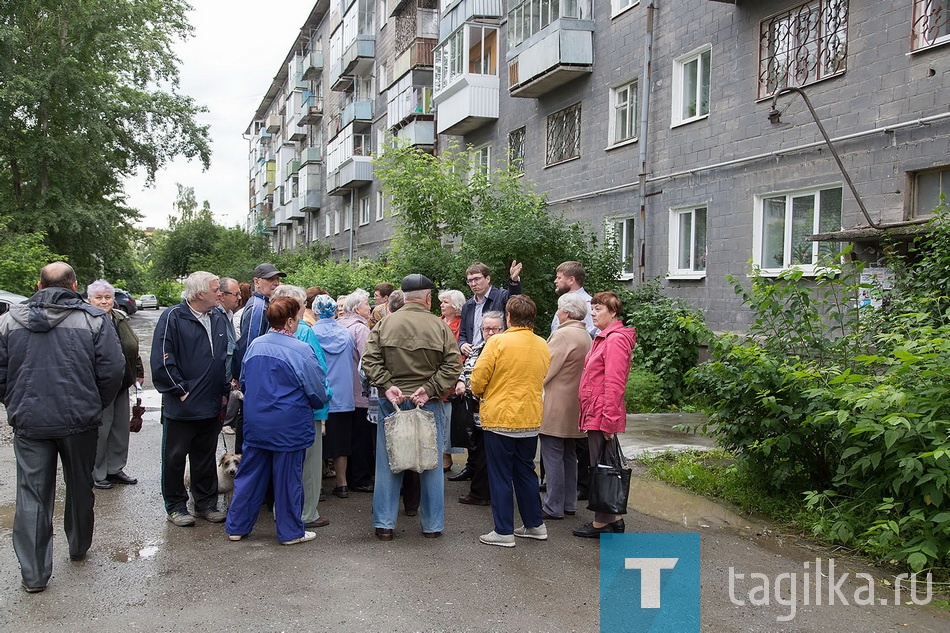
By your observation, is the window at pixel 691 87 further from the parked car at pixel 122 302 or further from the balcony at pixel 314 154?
the balcony at pixel 314 154

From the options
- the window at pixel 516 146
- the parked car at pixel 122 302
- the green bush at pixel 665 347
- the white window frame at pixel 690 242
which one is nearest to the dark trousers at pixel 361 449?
the parked car at pixel 122 302

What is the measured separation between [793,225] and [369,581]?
9483 mm

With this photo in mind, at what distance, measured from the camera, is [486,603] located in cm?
443

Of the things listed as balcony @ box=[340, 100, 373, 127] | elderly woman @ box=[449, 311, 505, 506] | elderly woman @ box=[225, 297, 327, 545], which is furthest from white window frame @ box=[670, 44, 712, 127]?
balcony @ box=[340, 100, 373, 127]

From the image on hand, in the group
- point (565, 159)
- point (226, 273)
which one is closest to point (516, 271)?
point (565, 159)

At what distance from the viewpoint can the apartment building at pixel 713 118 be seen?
32.7ft

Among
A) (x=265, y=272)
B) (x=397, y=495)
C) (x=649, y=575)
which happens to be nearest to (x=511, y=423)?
(x=397, y=495)

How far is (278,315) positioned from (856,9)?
30.6 feet

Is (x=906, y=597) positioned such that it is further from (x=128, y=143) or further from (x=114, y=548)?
(x=128, y=143)

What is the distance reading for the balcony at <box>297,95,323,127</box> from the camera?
142 ft

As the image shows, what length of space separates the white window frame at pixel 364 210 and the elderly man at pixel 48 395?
29.2 metres

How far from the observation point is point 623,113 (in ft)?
52.5

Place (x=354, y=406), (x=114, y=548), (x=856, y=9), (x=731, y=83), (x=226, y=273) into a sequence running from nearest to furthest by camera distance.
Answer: (x=114, y=548), (x=354, y=406), (x=856, y=9), (x=731, y=83), (x=226, y=273)

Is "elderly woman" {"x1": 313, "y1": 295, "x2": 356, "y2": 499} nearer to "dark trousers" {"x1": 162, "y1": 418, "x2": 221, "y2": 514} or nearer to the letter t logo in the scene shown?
"dark trousers" {"x1": 162, "y1": 418, "x2": 221, "y2": 514}
